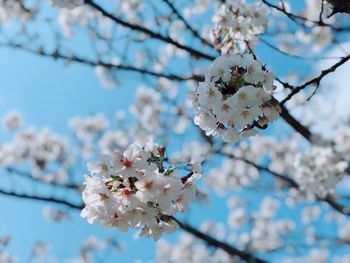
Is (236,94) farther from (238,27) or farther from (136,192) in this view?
(238,27)

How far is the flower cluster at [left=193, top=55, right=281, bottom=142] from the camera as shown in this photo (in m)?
1.97

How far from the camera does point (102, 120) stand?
1005 cm

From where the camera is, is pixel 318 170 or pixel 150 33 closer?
pixel 150 33

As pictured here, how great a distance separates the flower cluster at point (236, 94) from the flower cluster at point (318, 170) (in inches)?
130

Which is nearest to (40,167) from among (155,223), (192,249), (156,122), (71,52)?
(156,122)

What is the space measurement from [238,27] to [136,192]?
6.70 ft

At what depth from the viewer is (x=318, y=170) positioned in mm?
5238

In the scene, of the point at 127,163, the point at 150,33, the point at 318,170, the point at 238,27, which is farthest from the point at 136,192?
the point at 318,170

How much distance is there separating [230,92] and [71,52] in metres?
3.18

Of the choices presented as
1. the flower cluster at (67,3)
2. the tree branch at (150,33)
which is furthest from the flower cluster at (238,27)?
the flower cluster at (67,3)

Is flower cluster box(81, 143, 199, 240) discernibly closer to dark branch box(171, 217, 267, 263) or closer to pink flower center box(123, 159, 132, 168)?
pink flower center box(123, 159, 132, 168)

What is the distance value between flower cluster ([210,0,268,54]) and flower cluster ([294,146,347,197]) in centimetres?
212

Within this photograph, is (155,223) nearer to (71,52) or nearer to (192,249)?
(71,52)

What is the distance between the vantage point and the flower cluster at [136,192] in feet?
6.38
